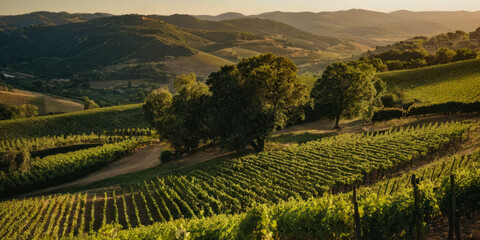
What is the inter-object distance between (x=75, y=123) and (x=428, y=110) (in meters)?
84.4

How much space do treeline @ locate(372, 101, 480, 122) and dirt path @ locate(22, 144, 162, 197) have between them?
3848cm

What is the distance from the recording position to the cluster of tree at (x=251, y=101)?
40.0m

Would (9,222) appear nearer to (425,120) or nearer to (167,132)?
(167,132)

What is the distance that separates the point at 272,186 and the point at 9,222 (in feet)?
75.5

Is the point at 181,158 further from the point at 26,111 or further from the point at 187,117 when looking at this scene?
the point at 26,111

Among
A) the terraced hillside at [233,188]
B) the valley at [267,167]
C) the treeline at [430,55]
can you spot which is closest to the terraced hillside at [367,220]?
the valley at [267,167]

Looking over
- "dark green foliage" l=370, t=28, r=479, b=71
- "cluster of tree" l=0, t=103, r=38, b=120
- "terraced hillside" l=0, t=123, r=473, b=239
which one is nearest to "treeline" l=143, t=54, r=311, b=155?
"terraced hillside" l=0, t=123, r=473, b=239

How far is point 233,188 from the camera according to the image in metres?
28.3

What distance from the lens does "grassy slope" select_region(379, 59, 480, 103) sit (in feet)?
188

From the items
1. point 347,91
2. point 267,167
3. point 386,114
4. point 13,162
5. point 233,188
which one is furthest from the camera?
point 386,114

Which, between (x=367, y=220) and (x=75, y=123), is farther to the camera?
(x=75, y=123)

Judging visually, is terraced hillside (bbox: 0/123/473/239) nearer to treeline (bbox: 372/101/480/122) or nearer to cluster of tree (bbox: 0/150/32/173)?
treeline (bbox: 372/101/480/122)

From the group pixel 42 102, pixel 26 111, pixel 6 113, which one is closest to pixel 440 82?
pixel 6 113

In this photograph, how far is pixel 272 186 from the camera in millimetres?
27094
